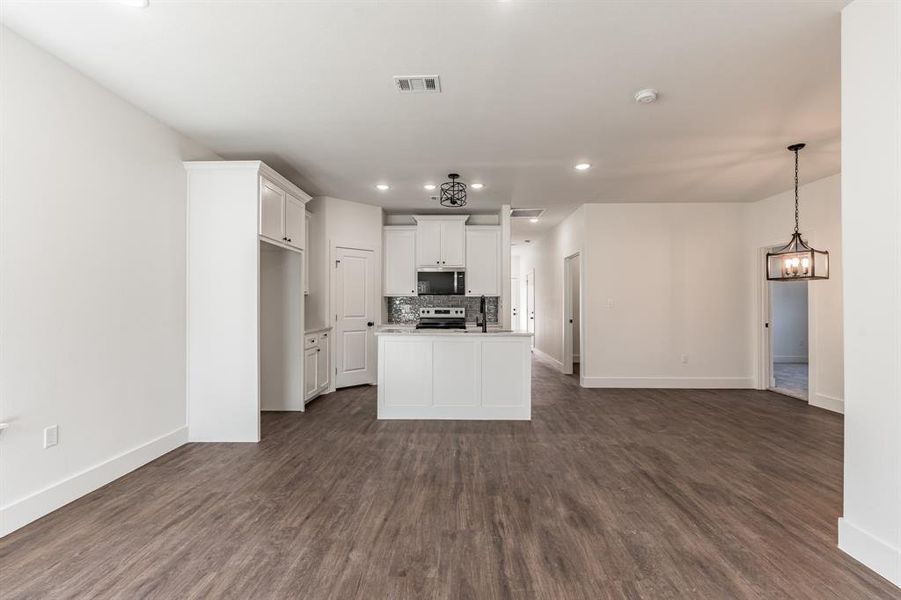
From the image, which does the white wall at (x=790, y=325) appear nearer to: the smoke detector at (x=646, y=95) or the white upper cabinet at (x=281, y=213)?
the smoke detector at (x=646, y=95)

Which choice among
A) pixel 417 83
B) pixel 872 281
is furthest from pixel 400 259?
pixel 872 281

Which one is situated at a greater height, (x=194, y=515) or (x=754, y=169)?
(x=754, y=169)

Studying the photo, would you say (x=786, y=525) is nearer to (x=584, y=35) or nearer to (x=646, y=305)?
(x=584, y=35)

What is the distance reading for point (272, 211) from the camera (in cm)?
391

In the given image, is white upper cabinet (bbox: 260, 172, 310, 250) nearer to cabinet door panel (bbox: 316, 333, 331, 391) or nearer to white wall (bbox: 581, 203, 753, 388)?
cabinet door panel (bbox: 316, 333, 331, 391)

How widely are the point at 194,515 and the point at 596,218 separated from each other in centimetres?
579

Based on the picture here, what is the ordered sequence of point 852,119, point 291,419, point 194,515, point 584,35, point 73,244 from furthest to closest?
point 291,419
point 73,244
point 194,515
point 584,35
point 852,119

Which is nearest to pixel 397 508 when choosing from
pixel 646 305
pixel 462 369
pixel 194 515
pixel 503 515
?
pixel 503 515

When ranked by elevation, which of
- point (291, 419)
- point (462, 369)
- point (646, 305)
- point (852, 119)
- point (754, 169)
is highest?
point (754, 169)

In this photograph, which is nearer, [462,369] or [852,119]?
[852,119]

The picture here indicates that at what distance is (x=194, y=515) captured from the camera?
2348 mm

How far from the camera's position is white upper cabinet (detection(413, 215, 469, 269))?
6.22 m

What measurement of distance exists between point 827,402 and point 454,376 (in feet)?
14.6

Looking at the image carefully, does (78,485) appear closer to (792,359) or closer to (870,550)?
(870,550)
